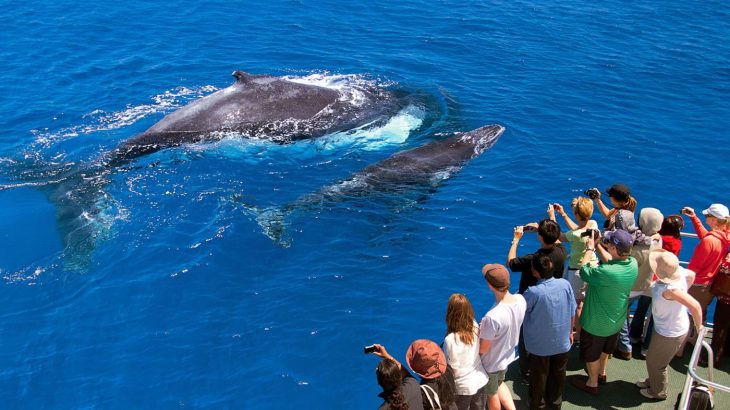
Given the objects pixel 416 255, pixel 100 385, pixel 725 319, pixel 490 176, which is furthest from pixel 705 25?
pixel 100 385

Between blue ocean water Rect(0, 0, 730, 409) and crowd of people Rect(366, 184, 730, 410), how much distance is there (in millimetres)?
3312

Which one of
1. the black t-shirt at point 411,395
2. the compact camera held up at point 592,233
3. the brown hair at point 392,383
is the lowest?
the black t-shirt at point 411,395

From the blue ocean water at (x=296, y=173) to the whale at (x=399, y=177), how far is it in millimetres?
321

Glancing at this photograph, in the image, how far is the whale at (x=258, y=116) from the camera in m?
17.7

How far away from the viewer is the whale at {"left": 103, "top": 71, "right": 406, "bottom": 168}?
58.1 ft

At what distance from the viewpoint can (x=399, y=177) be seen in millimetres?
16594

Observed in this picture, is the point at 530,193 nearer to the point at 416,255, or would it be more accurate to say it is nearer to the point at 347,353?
the point at 416,255

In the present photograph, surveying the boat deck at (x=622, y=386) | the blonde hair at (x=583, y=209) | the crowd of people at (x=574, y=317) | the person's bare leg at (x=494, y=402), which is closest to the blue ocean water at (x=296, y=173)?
the boat deck at (x=622, y=386)

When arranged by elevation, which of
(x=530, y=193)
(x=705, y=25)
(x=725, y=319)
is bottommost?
(x=530, y=193)

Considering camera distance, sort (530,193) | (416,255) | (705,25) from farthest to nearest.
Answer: (705,25)
(530,193)
(416,255)

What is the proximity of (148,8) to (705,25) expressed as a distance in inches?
928

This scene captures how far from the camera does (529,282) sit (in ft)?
29.0

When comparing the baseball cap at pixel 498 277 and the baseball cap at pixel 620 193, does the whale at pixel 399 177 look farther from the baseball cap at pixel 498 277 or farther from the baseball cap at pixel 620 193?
the baseball cap at pixel 498 277

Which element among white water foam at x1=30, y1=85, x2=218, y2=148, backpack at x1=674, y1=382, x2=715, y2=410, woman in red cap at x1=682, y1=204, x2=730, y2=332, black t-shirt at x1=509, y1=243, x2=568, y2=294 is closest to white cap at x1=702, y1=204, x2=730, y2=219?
woman in red cap at x1=682, y1=204, x2=730, y2=332
